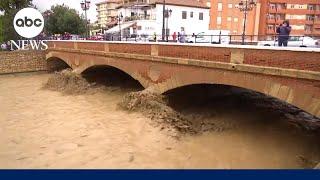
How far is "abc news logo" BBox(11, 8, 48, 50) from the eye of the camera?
28.2 m

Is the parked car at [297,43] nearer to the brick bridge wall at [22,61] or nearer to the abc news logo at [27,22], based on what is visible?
the abc news logo at [27,22]

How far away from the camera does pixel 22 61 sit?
30422 mm

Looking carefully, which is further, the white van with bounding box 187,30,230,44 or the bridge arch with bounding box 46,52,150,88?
the bridge arch with bounding box 46,52,150,88

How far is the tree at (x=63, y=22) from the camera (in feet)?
162

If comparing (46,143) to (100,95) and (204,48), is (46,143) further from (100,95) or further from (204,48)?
(100,95)

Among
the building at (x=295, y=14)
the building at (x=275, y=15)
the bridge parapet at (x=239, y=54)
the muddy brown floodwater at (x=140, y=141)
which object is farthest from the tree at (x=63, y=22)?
the muddy brown floodwater at (x=140, y=141)

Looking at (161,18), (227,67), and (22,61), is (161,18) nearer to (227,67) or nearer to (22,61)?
(22,61)

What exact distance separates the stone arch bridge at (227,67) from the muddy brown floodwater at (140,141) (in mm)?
1870

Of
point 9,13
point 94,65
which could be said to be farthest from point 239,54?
point 9,13

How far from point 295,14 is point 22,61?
4867 centimetres

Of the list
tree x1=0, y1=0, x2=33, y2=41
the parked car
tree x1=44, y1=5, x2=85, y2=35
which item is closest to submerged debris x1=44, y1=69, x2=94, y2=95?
the parked car

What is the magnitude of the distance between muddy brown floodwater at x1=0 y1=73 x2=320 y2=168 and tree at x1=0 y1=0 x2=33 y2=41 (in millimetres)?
23349

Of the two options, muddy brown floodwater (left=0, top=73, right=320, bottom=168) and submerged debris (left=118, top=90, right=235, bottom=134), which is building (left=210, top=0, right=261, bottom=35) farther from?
submerged debris (left=118, top=90, right=235, bottom=134)

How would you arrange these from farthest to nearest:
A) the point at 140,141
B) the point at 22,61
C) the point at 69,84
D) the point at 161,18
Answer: the point at 161,18 < the point at 22,61 < the point at 69,84 < the point at 140,141
